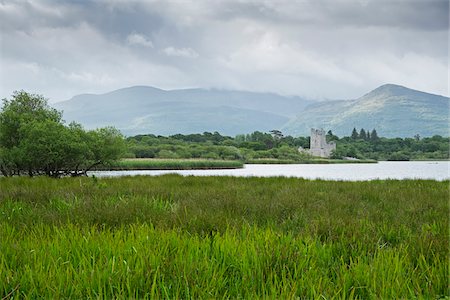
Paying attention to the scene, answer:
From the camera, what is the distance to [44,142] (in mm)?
25734

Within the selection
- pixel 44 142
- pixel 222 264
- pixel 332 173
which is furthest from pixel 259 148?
pixel 222 264

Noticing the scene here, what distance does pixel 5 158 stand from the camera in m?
25.7

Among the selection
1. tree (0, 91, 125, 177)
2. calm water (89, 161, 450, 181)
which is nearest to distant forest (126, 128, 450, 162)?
calm water (89, 161, 450, 181)

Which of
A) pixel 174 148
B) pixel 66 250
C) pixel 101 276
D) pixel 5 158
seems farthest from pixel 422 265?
pixel 174 148

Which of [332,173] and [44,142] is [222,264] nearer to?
[44,142]

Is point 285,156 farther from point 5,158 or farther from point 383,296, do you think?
point 383,296

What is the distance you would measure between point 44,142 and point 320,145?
142 meters

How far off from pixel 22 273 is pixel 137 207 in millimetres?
3196

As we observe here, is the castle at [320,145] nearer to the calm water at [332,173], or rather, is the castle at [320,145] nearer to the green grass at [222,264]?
the calm water at [332,173]

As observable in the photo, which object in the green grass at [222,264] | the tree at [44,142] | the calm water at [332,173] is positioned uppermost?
the tree at [44,142]

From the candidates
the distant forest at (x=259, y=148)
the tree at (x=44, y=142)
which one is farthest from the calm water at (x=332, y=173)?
the distant forest at (x=259, y=148)

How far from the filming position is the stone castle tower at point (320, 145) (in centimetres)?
15025

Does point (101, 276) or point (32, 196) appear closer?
point (101, 276)

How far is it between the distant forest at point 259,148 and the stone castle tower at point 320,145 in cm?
449
